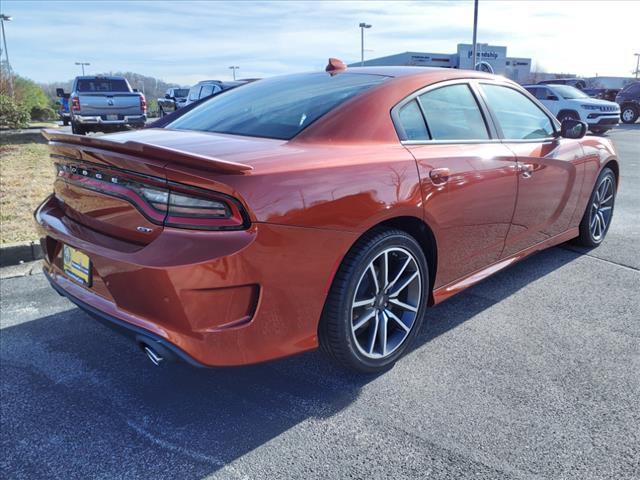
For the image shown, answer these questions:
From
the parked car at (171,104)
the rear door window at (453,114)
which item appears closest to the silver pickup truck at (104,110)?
the parked car at (171,104)

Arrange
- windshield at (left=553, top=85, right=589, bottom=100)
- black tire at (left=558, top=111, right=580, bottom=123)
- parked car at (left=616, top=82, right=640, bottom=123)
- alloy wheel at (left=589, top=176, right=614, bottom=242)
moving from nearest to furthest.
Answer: alloy wheel at (left=589, top=176, right=614, bottom=242) < black tire at (left=558, top=111, right=580, bottom=123) < windshield at (left=553, top=85, right=589, bottom=100) < parked car at (left=616, top=82, right=640, bottom=123)

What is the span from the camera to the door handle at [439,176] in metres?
2.77

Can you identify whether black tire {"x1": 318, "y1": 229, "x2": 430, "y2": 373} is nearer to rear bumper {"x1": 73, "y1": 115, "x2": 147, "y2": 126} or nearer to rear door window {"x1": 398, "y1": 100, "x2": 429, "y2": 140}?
rear door window {"x1": 398, "y1": 100, "x2": 429, "y2": 140}

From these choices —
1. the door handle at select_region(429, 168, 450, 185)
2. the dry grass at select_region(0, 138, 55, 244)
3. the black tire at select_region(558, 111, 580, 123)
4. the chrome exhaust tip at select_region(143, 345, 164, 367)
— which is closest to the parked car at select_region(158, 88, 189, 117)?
the dry grass at select_region(0, 138, 55, 244)

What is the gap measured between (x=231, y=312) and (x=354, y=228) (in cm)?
68

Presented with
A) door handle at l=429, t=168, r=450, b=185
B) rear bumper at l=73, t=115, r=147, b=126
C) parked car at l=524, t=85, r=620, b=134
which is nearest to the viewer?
door handle at l=429, t=168, r=450, b=185

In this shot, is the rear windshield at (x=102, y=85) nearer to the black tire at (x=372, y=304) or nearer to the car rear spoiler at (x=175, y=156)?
the car rear spoiler at (x=175, y=156)

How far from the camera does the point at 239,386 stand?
8.83 feet

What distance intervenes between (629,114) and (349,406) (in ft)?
83.6

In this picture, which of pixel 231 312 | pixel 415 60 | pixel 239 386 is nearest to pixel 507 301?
pixel 239 386

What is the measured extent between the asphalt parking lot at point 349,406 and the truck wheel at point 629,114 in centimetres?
2336

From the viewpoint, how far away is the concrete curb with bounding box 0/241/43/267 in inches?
179

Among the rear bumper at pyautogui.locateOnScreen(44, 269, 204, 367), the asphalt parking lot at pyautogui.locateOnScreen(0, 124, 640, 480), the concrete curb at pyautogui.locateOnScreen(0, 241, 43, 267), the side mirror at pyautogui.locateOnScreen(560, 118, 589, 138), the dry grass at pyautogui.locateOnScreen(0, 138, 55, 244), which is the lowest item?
the asphalt parking lot at pyautogui.locateOnScreen(0, 124, 640, 480)

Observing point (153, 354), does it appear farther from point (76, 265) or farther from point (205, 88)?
point (205, 88)
